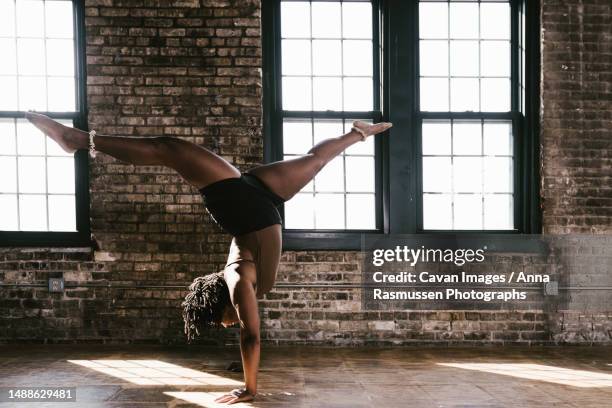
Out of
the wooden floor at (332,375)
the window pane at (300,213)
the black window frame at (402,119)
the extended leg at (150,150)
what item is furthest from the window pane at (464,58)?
the extended leg at (150,150)

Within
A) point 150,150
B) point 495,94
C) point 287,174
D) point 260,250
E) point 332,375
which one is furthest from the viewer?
point 495,94

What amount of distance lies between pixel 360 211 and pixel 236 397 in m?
2.18

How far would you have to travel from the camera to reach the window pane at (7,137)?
4.45 m

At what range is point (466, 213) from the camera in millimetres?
4488

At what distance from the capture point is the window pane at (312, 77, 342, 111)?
446cm

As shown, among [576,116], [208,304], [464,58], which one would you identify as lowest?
[208,304]

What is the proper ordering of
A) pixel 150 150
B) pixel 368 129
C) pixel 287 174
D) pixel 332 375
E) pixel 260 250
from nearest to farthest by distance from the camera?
pixel 150 150 < pixel 260 250 < pixel 287 174 < pixel 368 129 < pixel 332 375

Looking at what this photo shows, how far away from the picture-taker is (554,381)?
3312mm

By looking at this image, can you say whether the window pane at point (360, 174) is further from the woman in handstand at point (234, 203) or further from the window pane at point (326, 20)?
the woman in handstand at point (234, 203)

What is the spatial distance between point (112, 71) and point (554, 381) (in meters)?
Result: 4.22

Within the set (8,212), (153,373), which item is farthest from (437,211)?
(8,212)

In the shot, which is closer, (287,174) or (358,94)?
(287,174)

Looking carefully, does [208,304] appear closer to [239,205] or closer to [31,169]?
[239,205]

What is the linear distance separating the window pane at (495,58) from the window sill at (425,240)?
1.49 metres
